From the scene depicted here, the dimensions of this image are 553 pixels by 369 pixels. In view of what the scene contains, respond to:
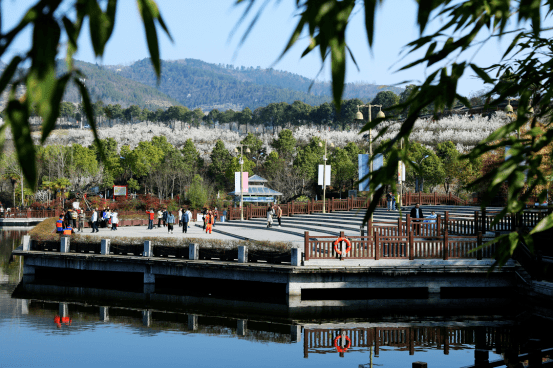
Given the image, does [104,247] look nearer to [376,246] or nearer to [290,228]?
[376,246]

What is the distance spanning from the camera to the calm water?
1375 cm

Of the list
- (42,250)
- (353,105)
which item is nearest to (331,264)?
(42,250)

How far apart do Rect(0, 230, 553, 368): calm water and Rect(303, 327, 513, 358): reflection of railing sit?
0.10ft

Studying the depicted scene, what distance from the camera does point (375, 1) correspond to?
2209 mm

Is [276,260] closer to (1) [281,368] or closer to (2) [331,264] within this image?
(2) [331,264]

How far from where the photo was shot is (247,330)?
16578 mm

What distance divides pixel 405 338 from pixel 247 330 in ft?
15.6

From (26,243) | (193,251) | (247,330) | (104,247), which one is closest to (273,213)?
(104,247)

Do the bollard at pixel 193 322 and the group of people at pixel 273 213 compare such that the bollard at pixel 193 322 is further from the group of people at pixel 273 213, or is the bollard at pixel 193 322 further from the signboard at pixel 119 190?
the signboard at pixel 119 190

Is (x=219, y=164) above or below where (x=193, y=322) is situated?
above

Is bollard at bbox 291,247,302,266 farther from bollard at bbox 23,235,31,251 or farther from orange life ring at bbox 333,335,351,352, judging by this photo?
bollard at bbox 23,235,31,251

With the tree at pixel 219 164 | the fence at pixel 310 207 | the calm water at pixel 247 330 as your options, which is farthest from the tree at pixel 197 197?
the calm water at pixel 247 330

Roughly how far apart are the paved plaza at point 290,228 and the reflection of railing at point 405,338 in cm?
1042

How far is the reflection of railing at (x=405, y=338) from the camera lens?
14594 mm
